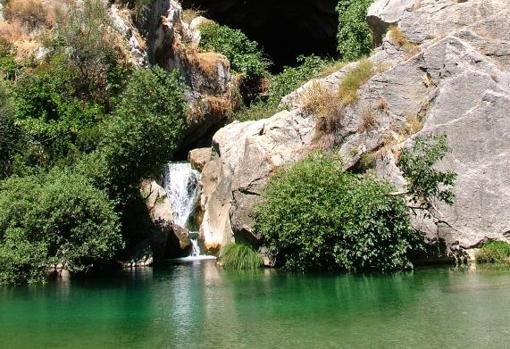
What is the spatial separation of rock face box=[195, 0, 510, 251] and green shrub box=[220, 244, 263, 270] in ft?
1.71

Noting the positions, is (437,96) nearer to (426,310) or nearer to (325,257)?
(325,257)

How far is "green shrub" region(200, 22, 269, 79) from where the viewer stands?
3938cm

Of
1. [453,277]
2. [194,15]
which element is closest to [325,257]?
[453,277]

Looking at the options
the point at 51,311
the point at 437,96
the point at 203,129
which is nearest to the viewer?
the point at 51,311

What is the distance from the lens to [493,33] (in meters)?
25.5

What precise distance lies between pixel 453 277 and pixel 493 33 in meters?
11.3

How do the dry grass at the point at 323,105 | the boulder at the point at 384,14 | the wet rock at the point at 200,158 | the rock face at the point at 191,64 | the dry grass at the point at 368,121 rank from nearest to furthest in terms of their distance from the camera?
the dry grass at the point at 368,121, the dry grass at the point at 323,105, the boulder at the point at 384,14, the wet rock at the point at 200,158, the rock face at the point at 191,64

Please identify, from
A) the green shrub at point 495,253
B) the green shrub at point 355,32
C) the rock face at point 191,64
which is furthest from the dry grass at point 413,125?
the rock face at point 191,64

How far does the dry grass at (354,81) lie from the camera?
83.8 ft

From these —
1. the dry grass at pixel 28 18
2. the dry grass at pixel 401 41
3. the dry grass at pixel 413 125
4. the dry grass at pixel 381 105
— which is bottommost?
the dry grass at pixel 413 125

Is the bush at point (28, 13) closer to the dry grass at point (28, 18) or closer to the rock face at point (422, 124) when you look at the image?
the dry grass at point (28, 18)

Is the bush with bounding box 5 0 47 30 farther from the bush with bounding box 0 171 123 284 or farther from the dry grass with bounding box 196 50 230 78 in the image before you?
the bush with bounding box 0 171 123 284

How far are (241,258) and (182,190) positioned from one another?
8141 mm

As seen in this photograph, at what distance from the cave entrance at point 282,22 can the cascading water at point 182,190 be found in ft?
50.4
